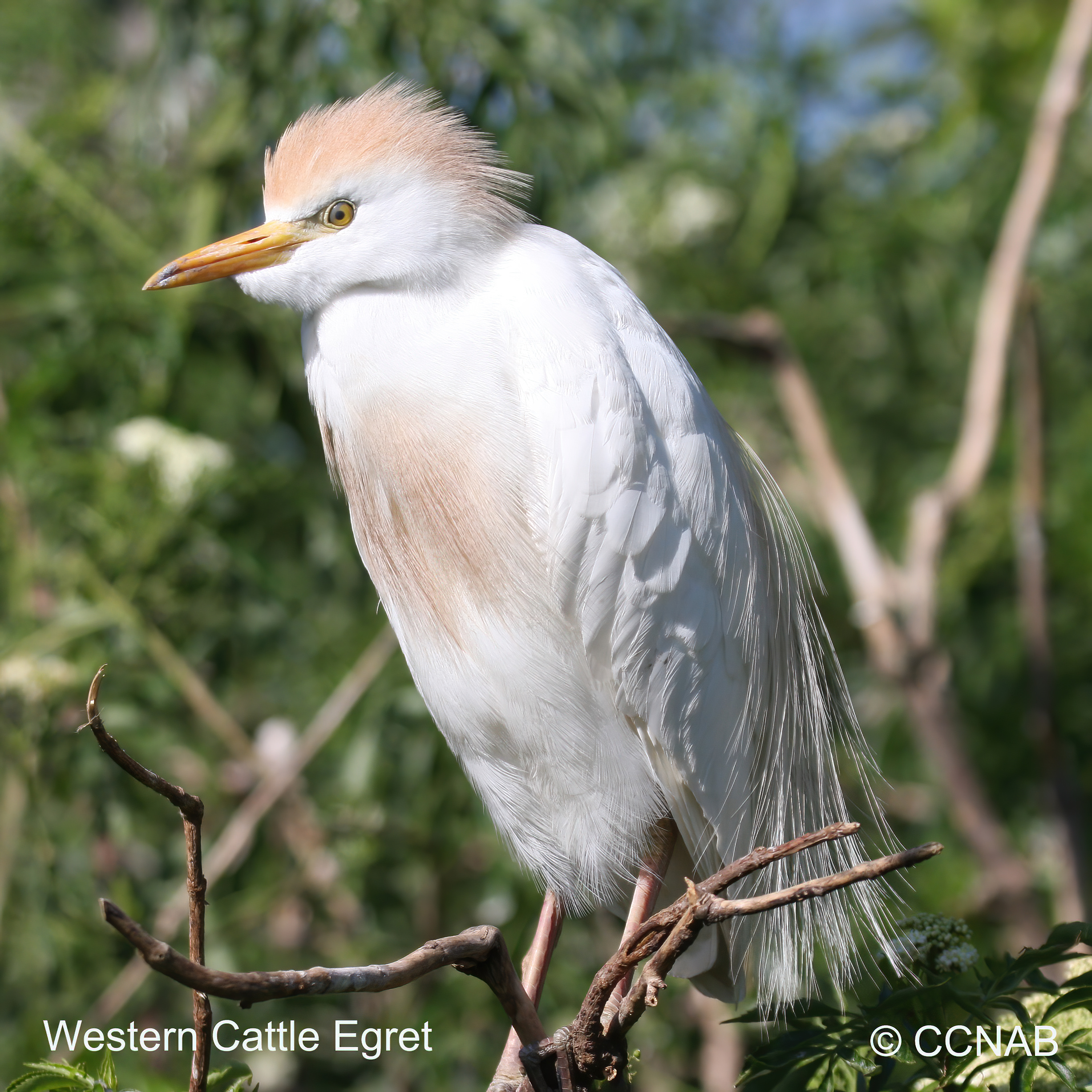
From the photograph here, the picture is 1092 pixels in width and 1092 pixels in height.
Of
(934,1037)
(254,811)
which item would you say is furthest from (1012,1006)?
(254,811)

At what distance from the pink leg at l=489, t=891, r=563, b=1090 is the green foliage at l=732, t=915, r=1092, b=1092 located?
30 cm

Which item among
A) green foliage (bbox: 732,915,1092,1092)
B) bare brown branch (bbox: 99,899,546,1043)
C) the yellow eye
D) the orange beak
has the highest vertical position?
the yellow eye

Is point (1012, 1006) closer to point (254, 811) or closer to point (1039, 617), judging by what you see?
point (254, 811)

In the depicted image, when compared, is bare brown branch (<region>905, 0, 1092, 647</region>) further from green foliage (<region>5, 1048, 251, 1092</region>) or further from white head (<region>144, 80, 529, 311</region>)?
green foliage (<region>5, 1048, 251, 1092</region>)

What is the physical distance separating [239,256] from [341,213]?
12 cm

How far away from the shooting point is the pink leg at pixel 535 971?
4.25 feet

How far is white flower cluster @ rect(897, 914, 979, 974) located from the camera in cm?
108

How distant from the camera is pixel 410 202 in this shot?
1276 mm

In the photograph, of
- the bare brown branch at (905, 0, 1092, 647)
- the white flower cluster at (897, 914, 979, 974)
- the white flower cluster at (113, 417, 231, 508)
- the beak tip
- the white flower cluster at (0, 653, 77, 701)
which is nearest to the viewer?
the white flower cluster at (897, 914, 979, 974)

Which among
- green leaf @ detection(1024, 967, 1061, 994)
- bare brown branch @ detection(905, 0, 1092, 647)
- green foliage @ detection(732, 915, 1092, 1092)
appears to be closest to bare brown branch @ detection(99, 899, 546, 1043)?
green foliage @ detection(732, 915, 1092, 1092)

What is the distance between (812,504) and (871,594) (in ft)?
1.69

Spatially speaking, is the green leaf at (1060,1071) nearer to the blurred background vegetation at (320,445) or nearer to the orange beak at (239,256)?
the blurred background vegetation at (320,445)

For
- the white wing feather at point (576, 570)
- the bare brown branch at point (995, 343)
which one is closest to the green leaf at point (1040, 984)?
the white wing feather at point (576, 570)

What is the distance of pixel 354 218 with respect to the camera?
4.20 ft
